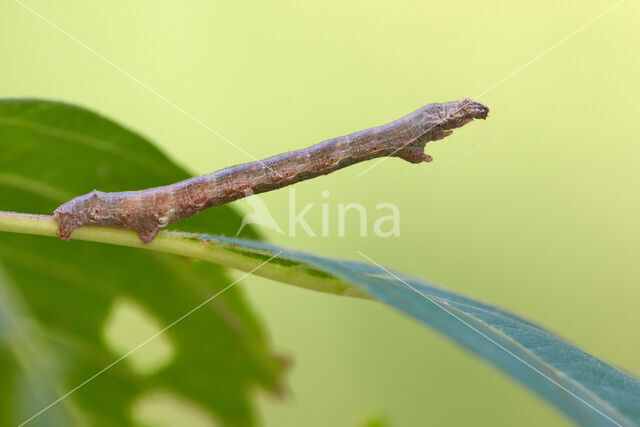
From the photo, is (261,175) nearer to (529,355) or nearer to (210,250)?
(210,250)

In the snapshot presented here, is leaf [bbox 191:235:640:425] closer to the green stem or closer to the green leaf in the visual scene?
the green stem

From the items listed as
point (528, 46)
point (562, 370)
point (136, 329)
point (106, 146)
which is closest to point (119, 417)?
point (136, 329)

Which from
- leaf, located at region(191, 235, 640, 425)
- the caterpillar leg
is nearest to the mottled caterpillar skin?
the caterpillar leg

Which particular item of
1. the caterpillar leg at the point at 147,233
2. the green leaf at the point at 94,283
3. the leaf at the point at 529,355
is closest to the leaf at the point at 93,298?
the green leaf at the point at 94,283

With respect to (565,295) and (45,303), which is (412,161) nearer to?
(45,303)

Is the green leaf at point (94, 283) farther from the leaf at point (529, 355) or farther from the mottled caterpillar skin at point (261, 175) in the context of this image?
the leaf at point (529, 355)

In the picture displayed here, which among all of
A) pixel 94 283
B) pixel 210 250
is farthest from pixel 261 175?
pixel 210 250
